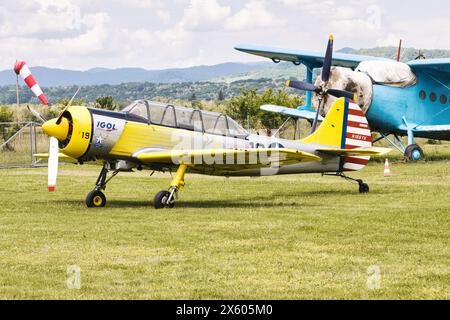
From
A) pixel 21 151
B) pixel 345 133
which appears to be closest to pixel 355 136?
pixel 345 133

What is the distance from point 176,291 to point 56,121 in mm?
7798

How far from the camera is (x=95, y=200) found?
1594cm

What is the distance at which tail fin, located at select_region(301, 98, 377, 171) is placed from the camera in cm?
1830

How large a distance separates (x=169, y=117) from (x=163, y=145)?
55 cm

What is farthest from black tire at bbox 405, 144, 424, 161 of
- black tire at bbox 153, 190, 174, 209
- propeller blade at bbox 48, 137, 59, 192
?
propeller blade at bbox 48, 137, 59, 192

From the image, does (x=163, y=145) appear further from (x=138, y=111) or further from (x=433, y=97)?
(x=433, y=97)

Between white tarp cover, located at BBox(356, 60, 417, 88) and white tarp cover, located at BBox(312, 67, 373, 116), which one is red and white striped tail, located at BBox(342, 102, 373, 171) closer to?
white tarp cover, located at BBox(312, 67, 373, 116)

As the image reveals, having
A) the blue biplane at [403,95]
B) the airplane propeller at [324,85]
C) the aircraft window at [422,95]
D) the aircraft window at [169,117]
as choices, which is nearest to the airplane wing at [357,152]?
the airplane propeller at [324,85]

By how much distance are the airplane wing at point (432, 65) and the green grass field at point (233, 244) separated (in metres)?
8.98

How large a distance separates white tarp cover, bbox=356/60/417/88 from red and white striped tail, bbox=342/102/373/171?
902cm

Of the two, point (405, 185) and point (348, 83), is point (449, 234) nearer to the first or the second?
point (405, 185)

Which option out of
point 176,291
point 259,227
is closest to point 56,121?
point 259,227

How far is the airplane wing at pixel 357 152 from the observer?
17.5 meters

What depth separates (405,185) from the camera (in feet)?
63.4
